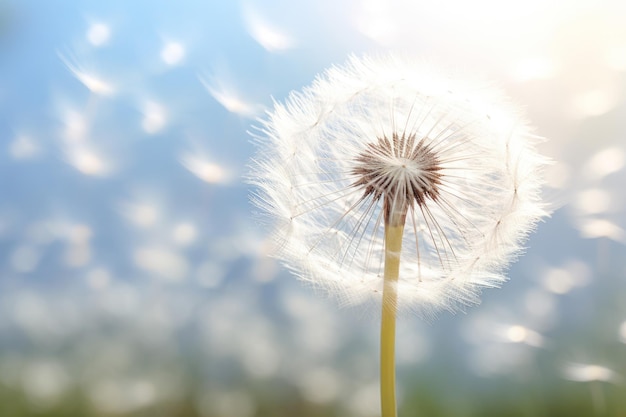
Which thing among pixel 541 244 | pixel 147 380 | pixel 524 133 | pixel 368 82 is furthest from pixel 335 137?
pixel 147 380

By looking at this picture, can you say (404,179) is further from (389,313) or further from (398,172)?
(389,313)

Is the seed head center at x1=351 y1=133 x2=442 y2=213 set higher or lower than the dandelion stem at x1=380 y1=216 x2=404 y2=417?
higher

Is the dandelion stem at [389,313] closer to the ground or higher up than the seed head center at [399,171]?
closer to the ground

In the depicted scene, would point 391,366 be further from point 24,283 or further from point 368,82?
point 24,283

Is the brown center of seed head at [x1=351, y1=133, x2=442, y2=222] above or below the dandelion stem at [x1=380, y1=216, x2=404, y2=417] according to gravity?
above

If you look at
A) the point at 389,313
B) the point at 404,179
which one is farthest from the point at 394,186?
the point at 389,313
